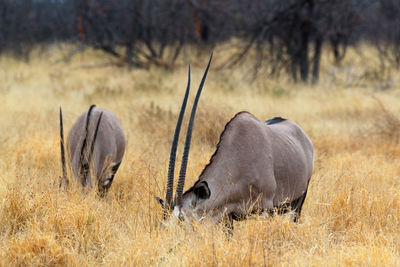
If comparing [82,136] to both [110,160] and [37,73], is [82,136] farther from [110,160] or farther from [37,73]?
[37,73]

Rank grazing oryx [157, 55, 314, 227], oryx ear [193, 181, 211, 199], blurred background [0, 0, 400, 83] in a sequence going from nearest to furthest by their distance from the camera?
oryx ear [193, 181, 211, 199], grazing oryx [157, 55, 314, 227], blurred background [0, 0, 400, 83]

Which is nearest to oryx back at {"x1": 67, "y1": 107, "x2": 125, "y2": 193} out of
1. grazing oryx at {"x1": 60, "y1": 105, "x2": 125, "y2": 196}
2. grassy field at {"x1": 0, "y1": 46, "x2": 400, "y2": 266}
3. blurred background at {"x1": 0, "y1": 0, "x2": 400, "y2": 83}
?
grazing oryx at {"x1": 60, "y1": 105, "x2": 125, "y2": 196}

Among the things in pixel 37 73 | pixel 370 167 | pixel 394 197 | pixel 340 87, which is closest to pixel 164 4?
pixel 37 73

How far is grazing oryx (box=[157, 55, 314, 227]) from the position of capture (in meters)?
3.02

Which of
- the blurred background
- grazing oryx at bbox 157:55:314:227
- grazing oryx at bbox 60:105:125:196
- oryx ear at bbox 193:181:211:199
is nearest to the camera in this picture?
oryx ear at bbox 193:181:211:199

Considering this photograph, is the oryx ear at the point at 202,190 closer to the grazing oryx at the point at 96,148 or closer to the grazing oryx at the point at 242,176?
the grazing oryx at the point at 242,176

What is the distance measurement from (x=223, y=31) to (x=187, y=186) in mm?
13636

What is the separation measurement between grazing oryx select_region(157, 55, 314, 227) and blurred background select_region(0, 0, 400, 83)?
7.26 meters

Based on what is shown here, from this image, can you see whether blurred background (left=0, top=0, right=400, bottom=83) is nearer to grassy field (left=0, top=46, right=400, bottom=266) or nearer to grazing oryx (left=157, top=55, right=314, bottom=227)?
grassy field (left=0, top=46, right=400, bottom=266)

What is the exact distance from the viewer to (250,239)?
3.26 metres

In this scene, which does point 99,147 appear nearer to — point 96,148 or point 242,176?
point 96,148

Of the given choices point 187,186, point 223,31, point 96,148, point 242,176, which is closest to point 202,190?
point 242,176

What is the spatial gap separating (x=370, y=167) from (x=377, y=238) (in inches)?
82.7

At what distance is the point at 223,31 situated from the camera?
17.5 m
